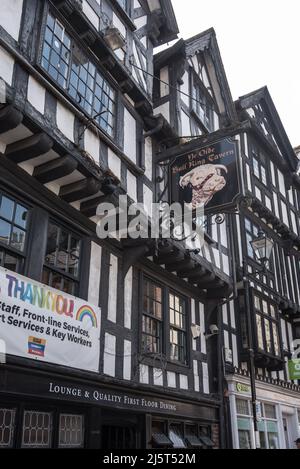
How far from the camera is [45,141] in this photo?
6.40 metres

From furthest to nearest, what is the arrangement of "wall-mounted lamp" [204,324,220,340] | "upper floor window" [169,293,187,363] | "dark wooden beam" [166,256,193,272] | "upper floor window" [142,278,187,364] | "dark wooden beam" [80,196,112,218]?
"wall-mounted lamp" [204,324,220,340] < "upper floor window" [169,293,187,363] < "dark wooden beam" [166,256,193,272] < "upper floor window" [142,278,187,364] < "dark wooden beam" [80,196,112,218]

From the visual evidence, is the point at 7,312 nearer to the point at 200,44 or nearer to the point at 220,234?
the point at 220,234

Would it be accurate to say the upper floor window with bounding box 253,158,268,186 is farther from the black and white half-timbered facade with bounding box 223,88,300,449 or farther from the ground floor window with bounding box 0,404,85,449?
the ground floor window with bounding box 0,404,85,449

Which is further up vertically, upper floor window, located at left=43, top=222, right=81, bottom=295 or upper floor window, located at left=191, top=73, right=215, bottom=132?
upper floor window, located at left=191, top=73, right=215, bottom=132

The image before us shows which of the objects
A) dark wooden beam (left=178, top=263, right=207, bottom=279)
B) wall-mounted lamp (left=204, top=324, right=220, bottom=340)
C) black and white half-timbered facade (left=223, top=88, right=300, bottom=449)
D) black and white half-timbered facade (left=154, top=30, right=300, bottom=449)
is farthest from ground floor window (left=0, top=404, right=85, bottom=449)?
black and white half-timbered facade (left=223, top=88, right=300, bottom=449)

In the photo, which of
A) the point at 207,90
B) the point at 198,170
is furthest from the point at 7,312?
the point at 207,90

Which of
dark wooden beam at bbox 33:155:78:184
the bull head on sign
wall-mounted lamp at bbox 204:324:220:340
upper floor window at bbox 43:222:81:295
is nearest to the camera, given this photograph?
dark wooden beam at bbox 33:155:78:184

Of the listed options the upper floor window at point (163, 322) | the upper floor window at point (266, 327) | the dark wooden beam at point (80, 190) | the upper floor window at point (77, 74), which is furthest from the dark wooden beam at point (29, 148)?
the upper floor window at point (266, 327)

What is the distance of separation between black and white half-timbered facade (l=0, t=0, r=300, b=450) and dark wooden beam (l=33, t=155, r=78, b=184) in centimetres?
2

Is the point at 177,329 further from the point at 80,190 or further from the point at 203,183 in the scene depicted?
the point at 80,190

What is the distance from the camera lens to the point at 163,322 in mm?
9750

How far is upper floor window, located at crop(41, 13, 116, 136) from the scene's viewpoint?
744 cm

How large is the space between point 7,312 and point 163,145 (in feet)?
20.1

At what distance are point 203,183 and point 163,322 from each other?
295 centimetres
